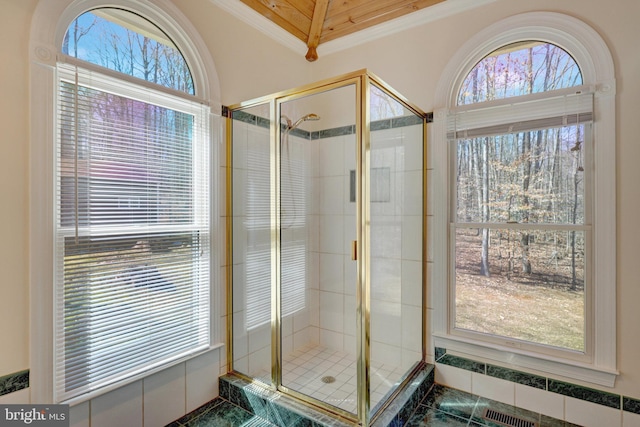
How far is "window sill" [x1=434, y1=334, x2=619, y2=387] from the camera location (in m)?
1.59

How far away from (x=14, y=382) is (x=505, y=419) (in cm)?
225

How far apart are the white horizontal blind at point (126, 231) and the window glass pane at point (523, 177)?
1.59m

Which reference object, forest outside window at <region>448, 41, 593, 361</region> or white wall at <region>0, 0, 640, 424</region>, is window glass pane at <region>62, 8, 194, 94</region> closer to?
white wall at <region>0, 0, 640, 424</region>

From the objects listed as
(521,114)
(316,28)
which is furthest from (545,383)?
(316,28)

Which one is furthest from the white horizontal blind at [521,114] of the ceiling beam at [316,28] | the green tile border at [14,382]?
the green tile border at [14,382]

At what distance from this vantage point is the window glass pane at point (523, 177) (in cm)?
169

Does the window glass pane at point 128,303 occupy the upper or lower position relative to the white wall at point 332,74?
lower

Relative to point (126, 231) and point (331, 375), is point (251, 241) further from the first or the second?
point (331, 375)

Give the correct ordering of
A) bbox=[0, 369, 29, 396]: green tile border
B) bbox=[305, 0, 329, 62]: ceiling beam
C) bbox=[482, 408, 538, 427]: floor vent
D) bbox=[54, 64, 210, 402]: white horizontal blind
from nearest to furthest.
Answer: bbox=[0, 369, 29, 396]: green tile border, bbox=[54, 64, 210, 402]: white horizontal blind, bbox=[482, 408, 538, 427]: floor vent, bbox=[305, 0, 329, 62]: ceiling beam

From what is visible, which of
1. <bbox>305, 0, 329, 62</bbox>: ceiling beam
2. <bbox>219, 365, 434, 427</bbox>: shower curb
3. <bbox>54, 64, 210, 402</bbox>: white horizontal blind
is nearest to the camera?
<bbox>54, 64, 210, 402</bbox>: white horizontal blind

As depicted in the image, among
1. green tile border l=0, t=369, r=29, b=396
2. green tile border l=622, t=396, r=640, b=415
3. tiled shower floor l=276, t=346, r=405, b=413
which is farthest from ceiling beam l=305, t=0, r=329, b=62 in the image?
green tile border l=622, t=396, r=640, b=415

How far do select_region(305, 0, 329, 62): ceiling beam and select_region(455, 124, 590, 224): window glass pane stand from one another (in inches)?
52.3

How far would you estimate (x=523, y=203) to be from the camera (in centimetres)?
181

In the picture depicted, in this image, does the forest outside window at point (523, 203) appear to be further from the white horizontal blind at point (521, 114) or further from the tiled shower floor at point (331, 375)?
the tiled shower floor at point (331, 375)
